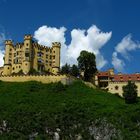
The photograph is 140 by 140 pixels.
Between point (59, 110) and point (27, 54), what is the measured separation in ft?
136

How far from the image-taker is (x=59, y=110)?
113812 mm

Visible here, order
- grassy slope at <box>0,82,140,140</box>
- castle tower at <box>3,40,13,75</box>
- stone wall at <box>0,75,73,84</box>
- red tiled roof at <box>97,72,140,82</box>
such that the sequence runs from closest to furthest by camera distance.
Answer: grassy slope at <box>0,82,140,140</box> < stone wall at <box>0,75,73,84</box> < red tiled roof at <box>97,72,140,82</box> < castle tower at <box>3,40,13,75</box>

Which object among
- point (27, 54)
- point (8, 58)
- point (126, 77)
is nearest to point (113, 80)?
point (126, 77)

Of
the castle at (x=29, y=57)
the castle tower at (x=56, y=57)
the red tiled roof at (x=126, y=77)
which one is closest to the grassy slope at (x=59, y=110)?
the castle at (x=29, y=57)

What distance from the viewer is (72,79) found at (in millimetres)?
137375

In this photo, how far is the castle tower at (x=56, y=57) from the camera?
6122 inches

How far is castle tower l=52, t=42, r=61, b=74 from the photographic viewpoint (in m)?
156

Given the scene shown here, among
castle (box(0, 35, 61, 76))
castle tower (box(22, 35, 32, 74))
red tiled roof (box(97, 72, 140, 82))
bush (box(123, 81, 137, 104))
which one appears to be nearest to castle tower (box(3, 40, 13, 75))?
castle (box(0, 35, 61, 76))

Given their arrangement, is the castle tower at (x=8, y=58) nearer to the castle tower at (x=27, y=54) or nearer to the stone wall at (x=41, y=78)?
the castle tower at (x=27, y=54)

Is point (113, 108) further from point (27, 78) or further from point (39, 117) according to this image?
point (27, 78)

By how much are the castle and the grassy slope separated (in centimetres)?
1824

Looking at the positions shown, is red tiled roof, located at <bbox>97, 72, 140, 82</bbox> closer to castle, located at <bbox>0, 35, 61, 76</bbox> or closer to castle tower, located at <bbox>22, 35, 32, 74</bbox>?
castle, located at <bbox>0, 35, 61, 76</bbox>

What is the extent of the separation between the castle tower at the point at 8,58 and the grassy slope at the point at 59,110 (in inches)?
782

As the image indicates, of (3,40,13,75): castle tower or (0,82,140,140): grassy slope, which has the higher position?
(3,40,13,75): castle tower
